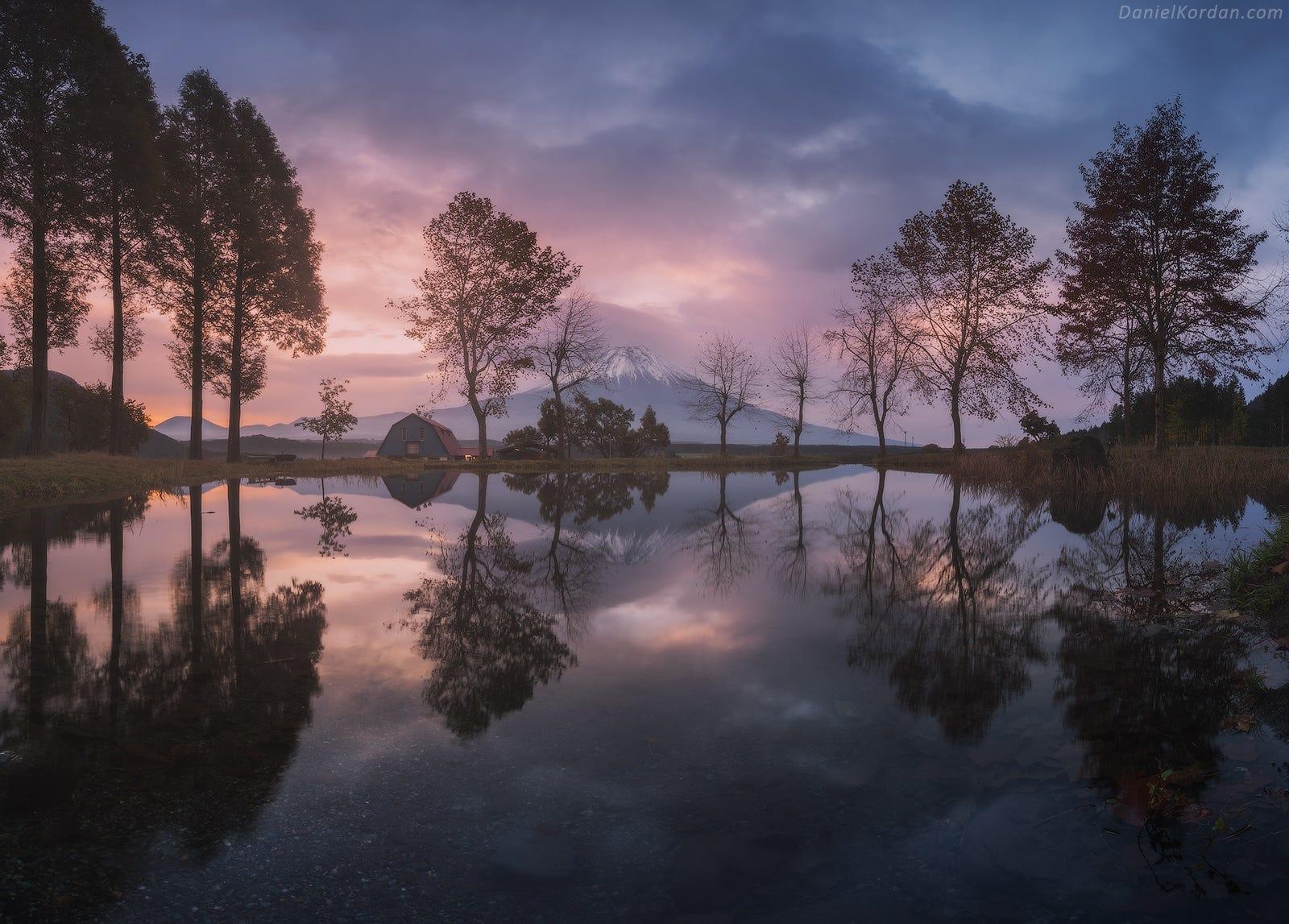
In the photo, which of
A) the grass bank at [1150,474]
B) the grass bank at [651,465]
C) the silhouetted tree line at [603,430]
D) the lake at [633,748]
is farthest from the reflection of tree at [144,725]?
the silhouetted tree line at [603,430]

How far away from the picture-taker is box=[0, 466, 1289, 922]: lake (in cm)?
247

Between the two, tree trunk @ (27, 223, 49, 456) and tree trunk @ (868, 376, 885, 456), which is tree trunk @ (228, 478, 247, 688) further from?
tree trunk @ (868, 376, 885, 456)

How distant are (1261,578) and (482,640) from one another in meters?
8.06

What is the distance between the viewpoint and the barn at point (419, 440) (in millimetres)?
70312

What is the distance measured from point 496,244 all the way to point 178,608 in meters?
36.9

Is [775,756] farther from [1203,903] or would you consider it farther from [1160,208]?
[1160,208]

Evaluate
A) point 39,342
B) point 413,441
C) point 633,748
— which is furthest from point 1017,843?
point 413,441

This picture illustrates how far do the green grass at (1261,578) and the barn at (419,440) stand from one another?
2620 inches

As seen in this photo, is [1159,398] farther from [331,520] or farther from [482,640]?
[482,640]

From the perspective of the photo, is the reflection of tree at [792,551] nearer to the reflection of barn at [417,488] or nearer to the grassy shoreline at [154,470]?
the reflection of barn at [417,488]

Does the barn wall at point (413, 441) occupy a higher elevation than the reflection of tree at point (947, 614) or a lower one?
higher

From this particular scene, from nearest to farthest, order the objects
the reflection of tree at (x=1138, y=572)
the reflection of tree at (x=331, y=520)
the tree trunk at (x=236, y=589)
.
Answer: the tree trunk at (x=236, y=589) < the reflection of tree at (x=1138, y=572) < the reflection of tree at (x=331, y=520)

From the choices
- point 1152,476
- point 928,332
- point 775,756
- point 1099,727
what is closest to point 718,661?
point 775,756

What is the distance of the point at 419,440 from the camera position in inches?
2798
